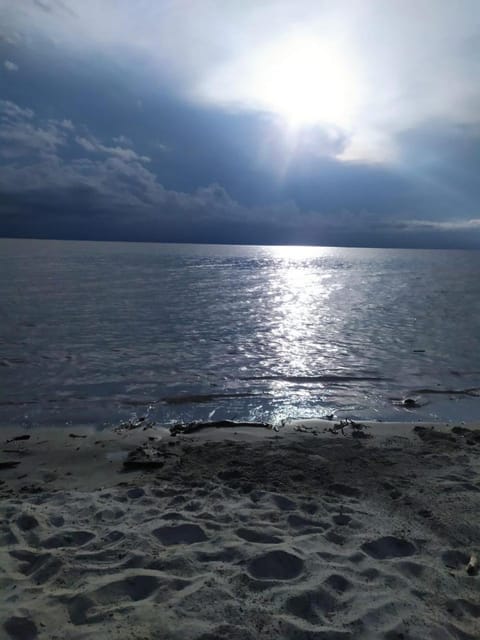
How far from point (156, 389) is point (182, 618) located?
7769mm

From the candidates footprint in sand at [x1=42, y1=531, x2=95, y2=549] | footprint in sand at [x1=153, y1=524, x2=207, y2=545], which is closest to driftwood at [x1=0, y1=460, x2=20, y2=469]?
footprint in sand at [x1=42, y1=531, x2=95, y2=549]

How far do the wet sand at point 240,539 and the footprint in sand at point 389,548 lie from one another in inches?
0.7

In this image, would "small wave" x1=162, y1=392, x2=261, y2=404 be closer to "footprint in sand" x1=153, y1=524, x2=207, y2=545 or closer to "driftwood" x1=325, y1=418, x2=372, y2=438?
"driftwood" x1=325, y1=418, x2=372, y2=438

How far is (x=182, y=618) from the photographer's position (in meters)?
3.55

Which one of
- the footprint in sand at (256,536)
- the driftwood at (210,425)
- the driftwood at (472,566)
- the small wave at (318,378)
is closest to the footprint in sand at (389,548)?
the driftwood at (472,566)

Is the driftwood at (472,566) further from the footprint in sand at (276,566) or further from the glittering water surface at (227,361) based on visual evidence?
the glittering water surface at (227,361)

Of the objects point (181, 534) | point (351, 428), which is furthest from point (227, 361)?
point (181, 534)

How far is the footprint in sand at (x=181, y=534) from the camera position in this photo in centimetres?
469

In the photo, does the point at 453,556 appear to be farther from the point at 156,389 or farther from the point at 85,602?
the point at 156,389

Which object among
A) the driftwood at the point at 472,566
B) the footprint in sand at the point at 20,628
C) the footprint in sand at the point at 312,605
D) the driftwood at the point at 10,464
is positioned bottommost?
the driftwood at the point at 10,464

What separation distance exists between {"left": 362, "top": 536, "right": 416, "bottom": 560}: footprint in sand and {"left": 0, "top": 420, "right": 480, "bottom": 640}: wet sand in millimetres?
17

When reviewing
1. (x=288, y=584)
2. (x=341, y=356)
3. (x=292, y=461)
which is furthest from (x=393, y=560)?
(x=341, y=356)

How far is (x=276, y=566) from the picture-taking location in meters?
4.25

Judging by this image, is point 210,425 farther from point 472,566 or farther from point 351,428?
point 472,566
